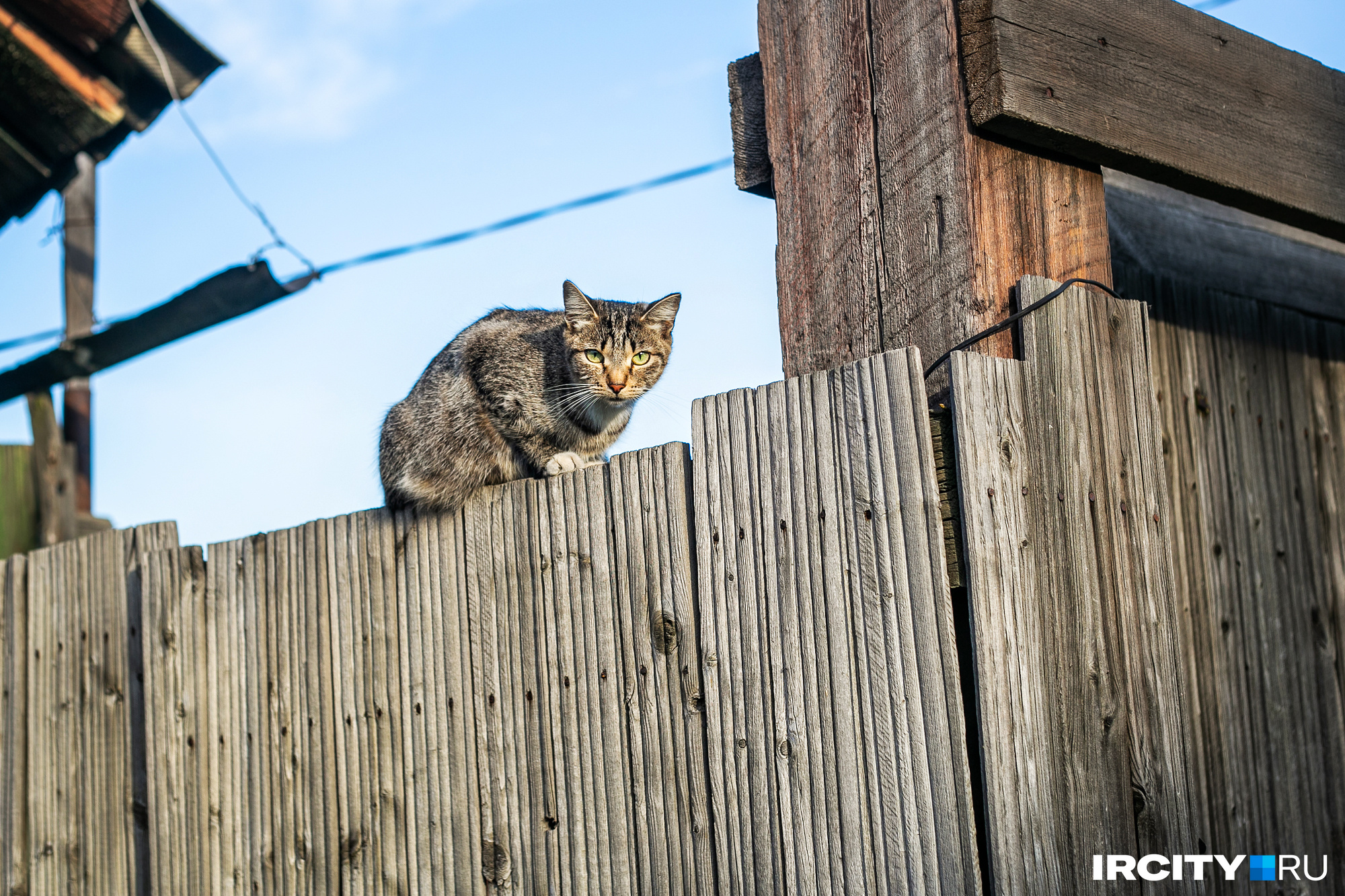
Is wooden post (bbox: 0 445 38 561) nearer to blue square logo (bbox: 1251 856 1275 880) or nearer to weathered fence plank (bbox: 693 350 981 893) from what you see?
weathered fence plank (bbox: 693 350 981 893)

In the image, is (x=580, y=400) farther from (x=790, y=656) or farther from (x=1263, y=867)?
(x=1263, y=867)

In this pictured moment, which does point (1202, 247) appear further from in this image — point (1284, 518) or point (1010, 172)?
point (1010, 172)

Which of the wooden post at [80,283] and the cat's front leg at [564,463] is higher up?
the wooden post at [80,283]

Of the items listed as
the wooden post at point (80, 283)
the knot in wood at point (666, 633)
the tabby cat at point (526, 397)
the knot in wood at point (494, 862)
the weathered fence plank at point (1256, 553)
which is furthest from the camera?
the wooden post at point (80, 283)

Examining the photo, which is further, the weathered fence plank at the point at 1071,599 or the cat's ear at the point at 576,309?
the cat's ear at the point at 576,309

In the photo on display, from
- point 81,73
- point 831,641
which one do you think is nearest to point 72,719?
point 831,641

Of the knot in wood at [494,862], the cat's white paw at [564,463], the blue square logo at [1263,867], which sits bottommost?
the blue square logo at [1263,867]

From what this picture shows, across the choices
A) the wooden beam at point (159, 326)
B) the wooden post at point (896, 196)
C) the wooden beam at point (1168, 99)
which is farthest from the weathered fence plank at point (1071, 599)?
the wooden beam at point (159, 326)

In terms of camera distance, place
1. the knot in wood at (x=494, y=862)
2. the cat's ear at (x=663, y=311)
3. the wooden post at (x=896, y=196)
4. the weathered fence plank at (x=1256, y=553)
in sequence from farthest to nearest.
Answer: the cat's ear at (x=663, y=311)
the weathered fence plank at (x=1256, y=553)
the knot in wood at (x=494, y=862)
the wooden post at (x=896, y=196)

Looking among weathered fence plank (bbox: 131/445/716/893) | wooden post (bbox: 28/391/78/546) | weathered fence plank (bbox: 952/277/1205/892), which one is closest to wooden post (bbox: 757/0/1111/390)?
weathered fence plank (bbox: 952/277/1205/892)

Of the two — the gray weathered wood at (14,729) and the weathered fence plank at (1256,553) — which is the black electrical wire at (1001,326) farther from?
the gray weathered wood at (14,729)

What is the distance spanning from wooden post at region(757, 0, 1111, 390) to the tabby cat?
40.5 inches

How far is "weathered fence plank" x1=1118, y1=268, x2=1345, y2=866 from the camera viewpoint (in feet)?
9.92

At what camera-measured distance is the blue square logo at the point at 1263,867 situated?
2.60 metres
